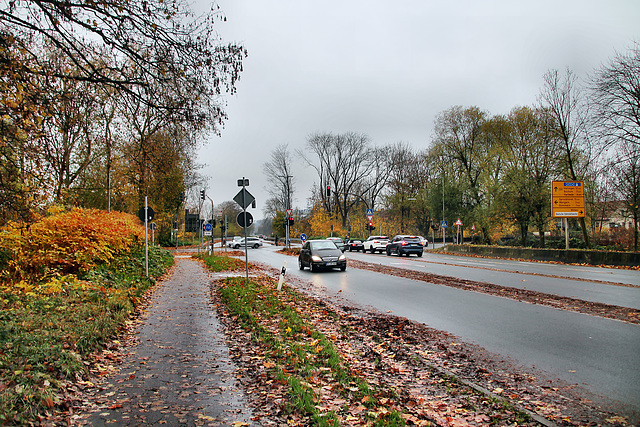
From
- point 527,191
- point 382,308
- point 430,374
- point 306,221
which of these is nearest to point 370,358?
point 430,374

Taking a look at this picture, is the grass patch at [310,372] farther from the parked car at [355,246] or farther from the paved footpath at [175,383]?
the parked car at [355,246]

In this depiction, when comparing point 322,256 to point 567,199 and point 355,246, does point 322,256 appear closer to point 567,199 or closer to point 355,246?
point 567,199

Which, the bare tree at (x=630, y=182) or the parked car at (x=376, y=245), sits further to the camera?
the parked car at (x=376, y=245)

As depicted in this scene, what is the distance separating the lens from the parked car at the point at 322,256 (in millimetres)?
22450

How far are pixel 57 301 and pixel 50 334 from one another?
308cm

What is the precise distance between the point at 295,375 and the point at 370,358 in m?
1.42

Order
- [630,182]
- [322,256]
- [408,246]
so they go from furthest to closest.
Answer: [408,246]
[630,182]
[322,256]

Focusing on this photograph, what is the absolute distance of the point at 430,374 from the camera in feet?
19.2

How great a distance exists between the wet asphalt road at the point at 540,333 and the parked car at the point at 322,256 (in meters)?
8.06

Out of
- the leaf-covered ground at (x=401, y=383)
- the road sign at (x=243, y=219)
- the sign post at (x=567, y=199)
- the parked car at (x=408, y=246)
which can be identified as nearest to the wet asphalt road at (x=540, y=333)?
the leaf-covered ground at (x=401, y=383)

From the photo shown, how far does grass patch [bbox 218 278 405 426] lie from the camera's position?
4492mm

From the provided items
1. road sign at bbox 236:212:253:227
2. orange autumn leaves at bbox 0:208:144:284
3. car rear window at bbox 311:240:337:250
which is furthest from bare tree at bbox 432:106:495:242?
orange autumn leaves at bbox 0:208:144:284

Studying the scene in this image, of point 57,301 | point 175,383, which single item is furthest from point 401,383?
point 57,301

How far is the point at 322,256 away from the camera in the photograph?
22.7 meters
